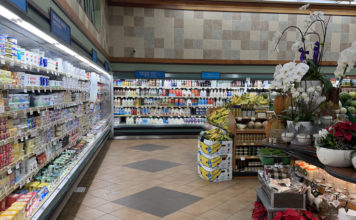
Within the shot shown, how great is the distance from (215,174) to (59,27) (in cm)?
375

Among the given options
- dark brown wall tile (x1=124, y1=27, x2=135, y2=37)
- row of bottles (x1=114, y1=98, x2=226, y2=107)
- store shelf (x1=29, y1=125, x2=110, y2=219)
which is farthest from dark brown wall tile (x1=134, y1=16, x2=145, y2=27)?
store shelf (x1=29, y1=125, x2=110, y2=219)

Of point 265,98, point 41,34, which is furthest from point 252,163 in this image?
point 41,34

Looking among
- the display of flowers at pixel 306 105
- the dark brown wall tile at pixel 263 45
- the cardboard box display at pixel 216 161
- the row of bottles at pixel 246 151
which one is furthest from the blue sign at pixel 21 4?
the dark brown wall tile at pixel 263 45

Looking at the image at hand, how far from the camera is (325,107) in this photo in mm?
2680

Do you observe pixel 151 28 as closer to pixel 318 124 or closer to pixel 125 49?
pixel 125 49

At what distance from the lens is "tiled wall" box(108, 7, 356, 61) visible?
10.6m

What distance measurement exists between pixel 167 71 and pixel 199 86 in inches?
52.7

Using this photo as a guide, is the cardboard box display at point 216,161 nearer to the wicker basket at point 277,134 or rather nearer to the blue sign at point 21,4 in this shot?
the wicker basket at point 277,134

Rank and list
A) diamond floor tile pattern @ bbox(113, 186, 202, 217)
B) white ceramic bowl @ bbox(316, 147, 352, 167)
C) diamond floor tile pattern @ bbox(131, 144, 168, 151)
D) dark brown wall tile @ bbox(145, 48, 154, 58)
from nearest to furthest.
Answer: white ceramic bowl @ bbox(316, 147, 352, 167) < diamond floor tile pattern @ bbox(113, 186, 202, 217) < diamond floor tile pattern @ bbox(131, 144, 168, 151) < dark brown wall tile @ bbox(145, 48, 154, 58)

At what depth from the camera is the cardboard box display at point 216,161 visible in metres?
5.55

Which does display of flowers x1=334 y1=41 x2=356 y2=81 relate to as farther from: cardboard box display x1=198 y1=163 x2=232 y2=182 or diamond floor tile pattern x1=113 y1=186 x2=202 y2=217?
cardboard box display x1=198 y1=163 x2=232 y2=182

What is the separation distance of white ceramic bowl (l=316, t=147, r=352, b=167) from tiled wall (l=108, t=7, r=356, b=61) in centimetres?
926

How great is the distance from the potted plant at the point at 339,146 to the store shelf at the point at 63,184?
2.77 meters

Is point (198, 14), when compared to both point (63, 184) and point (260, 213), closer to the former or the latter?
point (63, 184)
